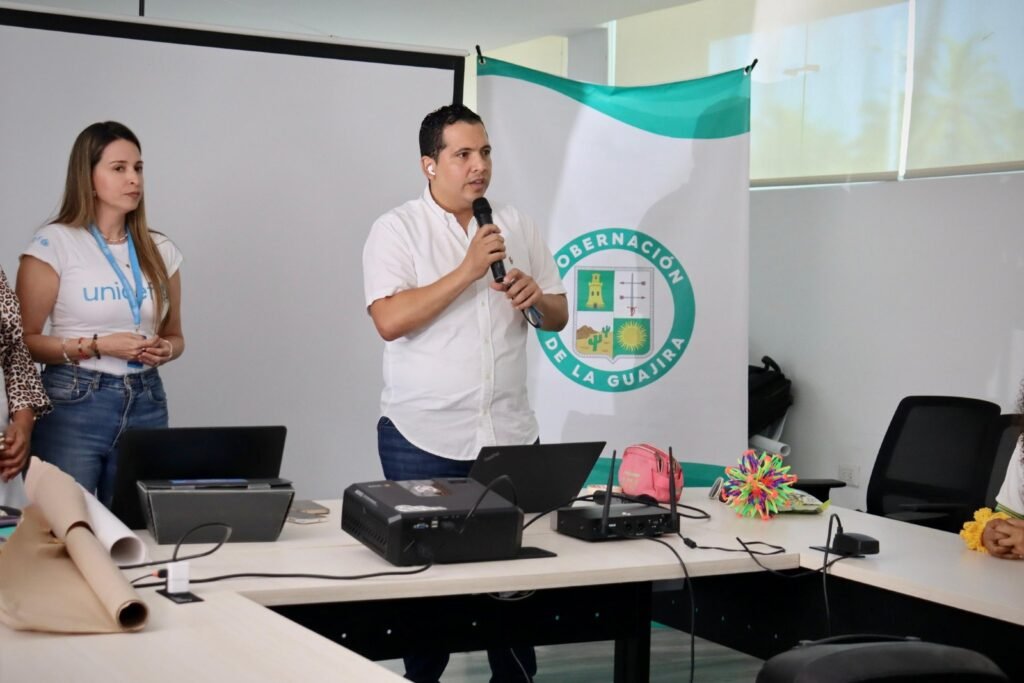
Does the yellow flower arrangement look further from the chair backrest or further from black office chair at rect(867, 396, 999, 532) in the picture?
the chair backrest

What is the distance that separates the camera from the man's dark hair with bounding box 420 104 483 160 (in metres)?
3.05

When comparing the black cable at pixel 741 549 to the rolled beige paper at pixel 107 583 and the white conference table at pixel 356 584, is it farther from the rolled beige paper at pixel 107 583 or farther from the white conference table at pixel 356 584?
the rolled beige paper at pixel 107 583

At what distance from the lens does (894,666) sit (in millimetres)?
1387

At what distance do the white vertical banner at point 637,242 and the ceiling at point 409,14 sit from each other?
174cm

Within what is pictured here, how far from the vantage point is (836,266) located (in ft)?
18.1

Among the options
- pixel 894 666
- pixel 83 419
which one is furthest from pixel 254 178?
pixel 894 666

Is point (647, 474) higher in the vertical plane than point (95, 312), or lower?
lower

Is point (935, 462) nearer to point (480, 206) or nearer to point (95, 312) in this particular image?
point (480, 206)

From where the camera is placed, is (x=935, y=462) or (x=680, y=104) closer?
(x=935, y=462)

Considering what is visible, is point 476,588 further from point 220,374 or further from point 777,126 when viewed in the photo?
point 777,126

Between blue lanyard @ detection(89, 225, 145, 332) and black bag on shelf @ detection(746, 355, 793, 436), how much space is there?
3184 millimetres

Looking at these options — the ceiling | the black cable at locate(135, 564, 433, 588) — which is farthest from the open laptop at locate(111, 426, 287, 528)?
the ceiling

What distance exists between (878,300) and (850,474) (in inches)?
31.6

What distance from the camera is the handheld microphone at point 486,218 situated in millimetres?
2891
